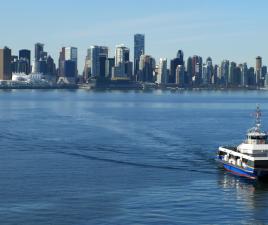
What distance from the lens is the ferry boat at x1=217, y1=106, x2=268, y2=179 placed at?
282 ft

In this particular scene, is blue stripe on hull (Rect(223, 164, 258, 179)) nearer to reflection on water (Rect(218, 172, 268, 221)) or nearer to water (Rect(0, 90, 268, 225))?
reflection on water (Rect(218, 172, 268, 221))

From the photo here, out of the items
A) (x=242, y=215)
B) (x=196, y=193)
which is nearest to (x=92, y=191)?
(x=196, y=193)

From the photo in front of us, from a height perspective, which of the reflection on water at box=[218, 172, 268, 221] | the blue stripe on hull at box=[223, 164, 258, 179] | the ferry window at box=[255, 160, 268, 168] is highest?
the ferry window at box=[255, 160, 268, 168]

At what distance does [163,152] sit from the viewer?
11419cm

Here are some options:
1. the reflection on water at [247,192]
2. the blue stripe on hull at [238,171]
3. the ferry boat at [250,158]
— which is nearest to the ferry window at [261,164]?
the ferry boat at [250,158]

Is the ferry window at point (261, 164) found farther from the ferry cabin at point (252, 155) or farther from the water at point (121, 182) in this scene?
the water at point (121, 182)

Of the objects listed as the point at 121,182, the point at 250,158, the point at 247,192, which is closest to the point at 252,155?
the point at 250,158

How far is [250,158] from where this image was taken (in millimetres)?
87312

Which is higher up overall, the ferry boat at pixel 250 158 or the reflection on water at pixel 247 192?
the ferry boat at pixel 250 158

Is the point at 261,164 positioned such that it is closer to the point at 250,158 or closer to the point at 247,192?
the point at 250,158

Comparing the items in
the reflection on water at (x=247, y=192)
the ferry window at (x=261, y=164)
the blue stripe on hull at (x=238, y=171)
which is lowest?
the reflection on water at (x=247, y=192)

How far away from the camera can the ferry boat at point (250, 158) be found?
85.9 meters

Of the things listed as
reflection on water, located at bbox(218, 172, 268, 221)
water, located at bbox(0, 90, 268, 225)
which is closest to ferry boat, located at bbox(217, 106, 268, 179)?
reflection on water, located at bbox(218, 172, 268, 221)

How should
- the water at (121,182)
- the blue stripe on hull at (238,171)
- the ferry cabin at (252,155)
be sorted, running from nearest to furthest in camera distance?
the water at (121,182), the ferry cabin at (252,155), the blue stripe on hull at (238,171)
